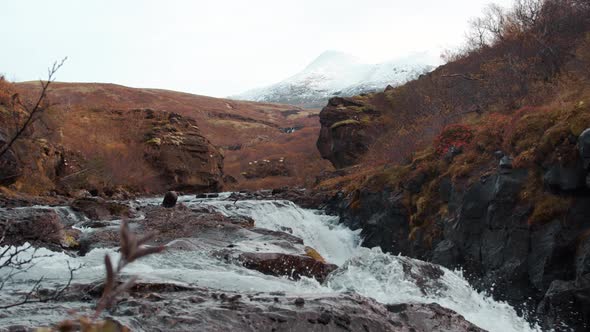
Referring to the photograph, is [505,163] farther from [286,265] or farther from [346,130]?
[346,130]

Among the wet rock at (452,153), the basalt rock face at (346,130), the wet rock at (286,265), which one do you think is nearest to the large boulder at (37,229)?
the wet rock at (286,265)

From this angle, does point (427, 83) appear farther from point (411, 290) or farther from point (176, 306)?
point (176, 306)

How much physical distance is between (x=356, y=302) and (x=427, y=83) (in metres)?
33.0

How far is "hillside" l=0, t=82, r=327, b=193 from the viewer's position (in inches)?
1405

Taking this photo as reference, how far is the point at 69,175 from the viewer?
30125 mm

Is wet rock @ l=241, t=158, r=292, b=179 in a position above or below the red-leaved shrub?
below

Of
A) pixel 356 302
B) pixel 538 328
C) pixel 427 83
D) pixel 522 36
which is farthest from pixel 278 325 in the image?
pixel 427 83

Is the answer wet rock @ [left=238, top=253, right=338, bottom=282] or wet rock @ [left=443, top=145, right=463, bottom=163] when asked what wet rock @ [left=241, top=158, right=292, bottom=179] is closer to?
wet rock @ [left=443, top=145, right=463, bottom=163]

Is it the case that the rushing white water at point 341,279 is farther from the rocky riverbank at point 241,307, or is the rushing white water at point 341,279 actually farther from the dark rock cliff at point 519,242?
the dark rock cliff at point 519,242

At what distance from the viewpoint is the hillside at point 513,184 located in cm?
880

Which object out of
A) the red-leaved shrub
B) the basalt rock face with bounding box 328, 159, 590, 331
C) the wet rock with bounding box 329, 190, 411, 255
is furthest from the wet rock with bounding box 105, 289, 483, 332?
the red-leaved shrub

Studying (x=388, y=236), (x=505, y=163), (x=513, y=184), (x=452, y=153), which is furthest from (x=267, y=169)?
(x=513, y=184)

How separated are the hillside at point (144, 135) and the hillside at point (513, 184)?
8.54 m

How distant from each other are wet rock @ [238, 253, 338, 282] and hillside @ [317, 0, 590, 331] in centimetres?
356
